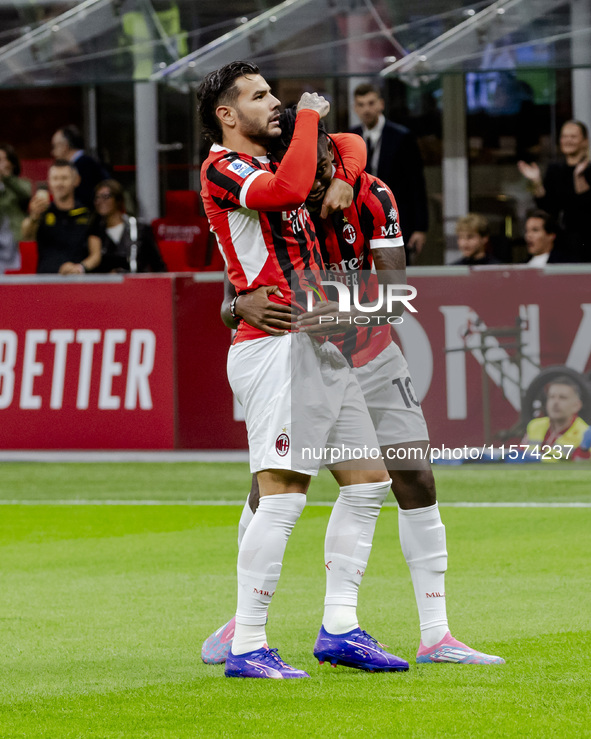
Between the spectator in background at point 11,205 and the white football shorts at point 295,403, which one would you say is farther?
the spectator in background at point 11,205

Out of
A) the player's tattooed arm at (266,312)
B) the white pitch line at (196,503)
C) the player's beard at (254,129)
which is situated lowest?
the white pitch line at (196,503)

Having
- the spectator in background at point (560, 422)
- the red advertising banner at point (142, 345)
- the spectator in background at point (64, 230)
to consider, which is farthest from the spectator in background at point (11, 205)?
the spectator in background at point (560, 422)

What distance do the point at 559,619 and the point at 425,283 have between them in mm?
4980

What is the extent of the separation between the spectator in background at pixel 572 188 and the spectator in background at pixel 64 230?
150 inches

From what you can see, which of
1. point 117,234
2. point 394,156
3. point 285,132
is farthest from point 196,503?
point 285,132

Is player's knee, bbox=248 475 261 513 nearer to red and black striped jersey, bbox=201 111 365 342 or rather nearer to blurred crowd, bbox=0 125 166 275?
red and black striped jersey, bbox=201 111 365 342

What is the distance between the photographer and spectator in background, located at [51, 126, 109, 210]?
40.0 ft

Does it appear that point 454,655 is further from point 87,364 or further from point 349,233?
point 87,364

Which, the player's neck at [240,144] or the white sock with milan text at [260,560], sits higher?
the player's neck at [240,144]

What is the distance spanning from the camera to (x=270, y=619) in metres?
5.23

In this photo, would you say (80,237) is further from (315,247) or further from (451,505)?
(315,247)

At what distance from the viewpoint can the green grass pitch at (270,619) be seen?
374 centimetres

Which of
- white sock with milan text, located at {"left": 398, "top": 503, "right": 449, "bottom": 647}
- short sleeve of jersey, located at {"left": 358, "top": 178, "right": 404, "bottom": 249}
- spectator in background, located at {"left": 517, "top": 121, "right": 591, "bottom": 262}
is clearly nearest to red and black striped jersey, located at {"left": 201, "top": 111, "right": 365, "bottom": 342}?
short sleeve of jersey, located at {"left": 358, "top": 178, "right": 404, "bottom": 249}

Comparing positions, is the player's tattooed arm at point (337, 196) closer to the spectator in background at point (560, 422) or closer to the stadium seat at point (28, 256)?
the spectator in background at point (560, 422)
